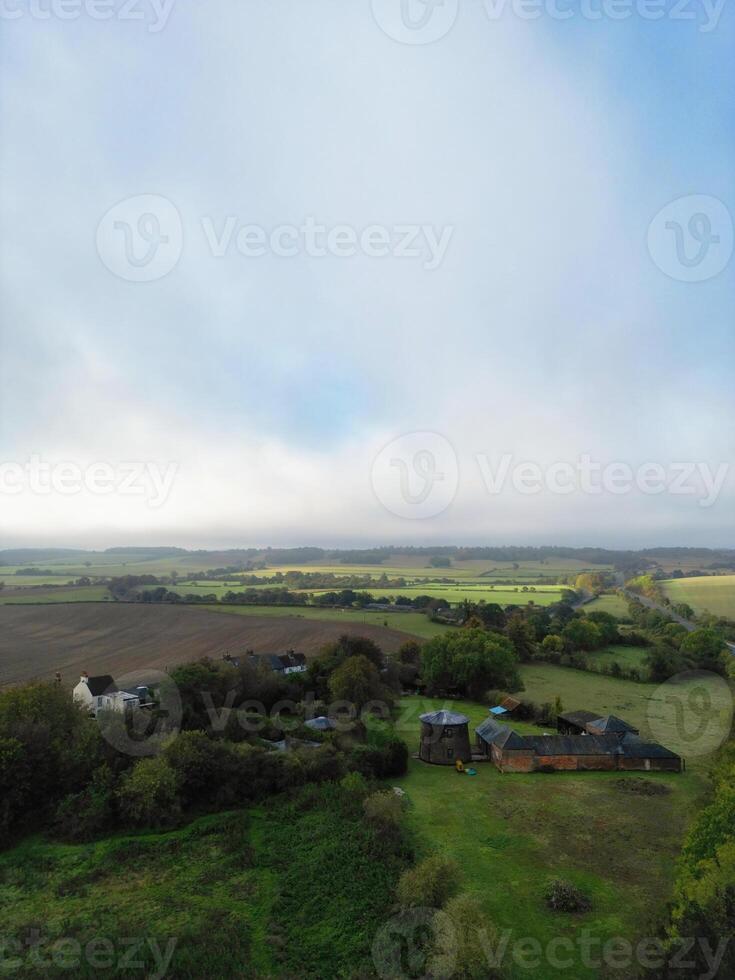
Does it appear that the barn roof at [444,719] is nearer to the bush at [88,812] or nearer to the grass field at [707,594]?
the bush at [88,812]

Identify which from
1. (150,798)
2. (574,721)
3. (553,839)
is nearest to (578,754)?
(574,721)

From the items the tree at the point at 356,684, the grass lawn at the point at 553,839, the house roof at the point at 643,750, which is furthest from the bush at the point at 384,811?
the house roof at the point at 643,750

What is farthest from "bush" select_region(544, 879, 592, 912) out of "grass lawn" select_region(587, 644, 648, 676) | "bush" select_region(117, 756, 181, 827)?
"grass lawn" select_region(587, 644, 648, 676)

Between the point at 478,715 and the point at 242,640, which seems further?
the point at 242,640

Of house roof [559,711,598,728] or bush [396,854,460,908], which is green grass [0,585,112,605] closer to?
house roof [559,711,598,728]

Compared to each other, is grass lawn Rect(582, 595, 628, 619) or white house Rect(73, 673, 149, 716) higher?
white house Rect(73, 673, 149, 716)

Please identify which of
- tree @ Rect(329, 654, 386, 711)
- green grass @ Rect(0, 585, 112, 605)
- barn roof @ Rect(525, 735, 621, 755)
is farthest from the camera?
green grass @ Rect(0, 585, 112, 605)

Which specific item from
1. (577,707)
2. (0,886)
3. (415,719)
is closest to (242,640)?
(415,719)

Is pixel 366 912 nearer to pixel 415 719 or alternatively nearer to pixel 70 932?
pixel 70 932
